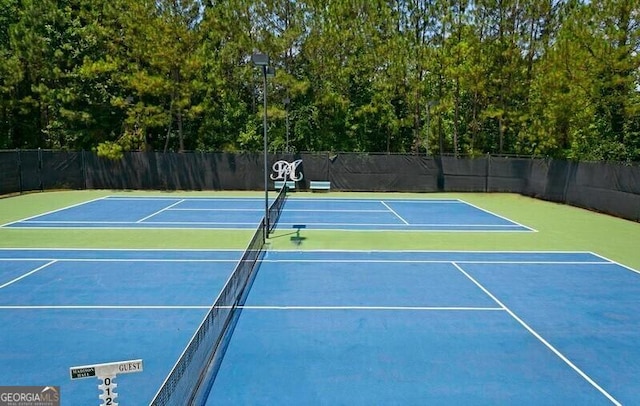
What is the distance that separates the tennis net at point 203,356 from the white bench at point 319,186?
1913 cm

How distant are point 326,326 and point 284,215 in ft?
40.6

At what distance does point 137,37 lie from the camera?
30281mm

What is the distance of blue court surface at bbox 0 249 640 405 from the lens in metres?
6.95

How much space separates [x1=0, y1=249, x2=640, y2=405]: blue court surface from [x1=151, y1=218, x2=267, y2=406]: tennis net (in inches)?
7.2

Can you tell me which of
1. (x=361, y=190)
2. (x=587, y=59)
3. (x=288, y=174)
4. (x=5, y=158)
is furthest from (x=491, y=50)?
(x=5, y=158)


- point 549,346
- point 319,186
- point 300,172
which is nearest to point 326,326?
point 549,346

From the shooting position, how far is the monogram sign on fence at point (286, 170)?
97.2ft

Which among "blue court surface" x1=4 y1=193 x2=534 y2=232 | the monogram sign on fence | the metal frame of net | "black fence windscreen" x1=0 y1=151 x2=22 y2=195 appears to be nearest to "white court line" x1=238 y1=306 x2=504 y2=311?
the metal frame of net

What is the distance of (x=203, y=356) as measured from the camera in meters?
7.26

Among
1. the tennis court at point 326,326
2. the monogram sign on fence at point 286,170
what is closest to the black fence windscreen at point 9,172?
the monogram sign on fence at point 286,170

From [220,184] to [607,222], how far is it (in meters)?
20.0

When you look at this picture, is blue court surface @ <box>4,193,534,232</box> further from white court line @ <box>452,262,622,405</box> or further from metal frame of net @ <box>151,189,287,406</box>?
metal frame of net @ <box>151,189,287,406</box>

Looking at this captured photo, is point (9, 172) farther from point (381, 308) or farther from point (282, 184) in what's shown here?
point (381, 308)

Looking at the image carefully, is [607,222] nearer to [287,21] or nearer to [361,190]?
[361,190]
